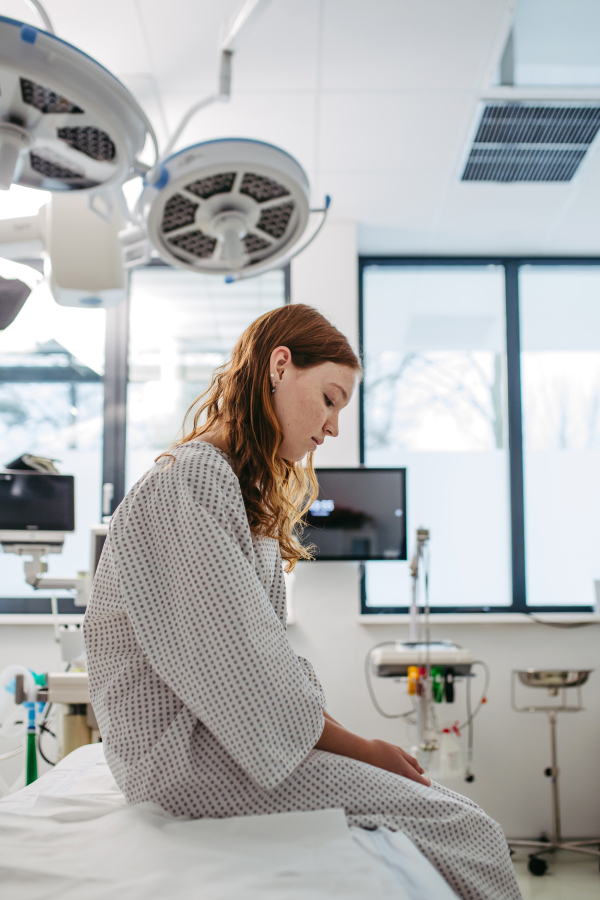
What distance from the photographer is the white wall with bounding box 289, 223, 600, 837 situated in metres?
3.02

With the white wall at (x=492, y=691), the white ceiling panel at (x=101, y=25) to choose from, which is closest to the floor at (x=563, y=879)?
the white wall at (x=492, y=691)

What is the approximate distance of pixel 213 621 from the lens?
35.9 inches

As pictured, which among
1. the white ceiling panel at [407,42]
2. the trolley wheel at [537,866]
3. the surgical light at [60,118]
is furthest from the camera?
the trolley wheel at [537,866]

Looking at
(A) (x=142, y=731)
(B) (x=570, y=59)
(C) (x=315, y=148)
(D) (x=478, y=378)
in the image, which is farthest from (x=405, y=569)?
(A) (x=142, y=731)

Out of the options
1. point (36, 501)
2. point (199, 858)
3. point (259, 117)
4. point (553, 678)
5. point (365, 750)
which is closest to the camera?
point (199, 858)

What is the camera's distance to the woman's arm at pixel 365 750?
1.03 m

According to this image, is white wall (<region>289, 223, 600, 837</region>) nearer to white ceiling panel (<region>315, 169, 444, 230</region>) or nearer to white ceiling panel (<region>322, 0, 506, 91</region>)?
A: white ceiling panel (<region>315, 169, 444, 230</region>)

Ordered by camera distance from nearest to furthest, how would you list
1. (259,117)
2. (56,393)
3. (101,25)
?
1. (101,25)
2. (259,117)
3. (56,393)

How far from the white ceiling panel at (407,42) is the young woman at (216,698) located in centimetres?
165

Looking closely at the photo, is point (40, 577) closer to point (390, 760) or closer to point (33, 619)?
point (33, 619)

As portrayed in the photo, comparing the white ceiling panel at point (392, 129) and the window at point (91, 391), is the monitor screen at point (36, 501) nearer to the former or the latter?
the window at point (91, 391)

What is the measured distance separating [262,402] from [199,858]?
28.0 inches

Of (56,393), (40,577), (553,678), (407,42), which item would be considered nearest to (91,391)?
(56,393)

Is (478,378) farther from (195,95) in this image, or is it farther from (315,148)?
(195,95)
